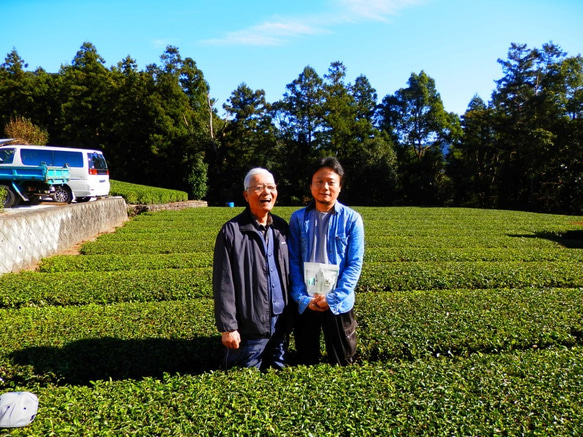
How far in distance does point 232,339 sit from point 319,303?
0.77m

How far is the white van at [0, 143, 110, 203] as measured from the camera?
1377 cm

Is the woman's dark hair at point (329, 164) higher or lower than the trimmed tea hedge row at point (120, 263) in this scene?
higher

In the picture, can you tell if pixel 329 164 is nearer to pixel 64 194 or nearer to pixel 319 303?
pixel 319 303

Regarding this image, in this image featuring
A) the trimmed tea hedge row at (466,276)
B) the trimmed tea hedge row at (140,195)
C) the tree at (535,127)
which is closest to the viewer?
the trimmed tea hedge row at (466,276)

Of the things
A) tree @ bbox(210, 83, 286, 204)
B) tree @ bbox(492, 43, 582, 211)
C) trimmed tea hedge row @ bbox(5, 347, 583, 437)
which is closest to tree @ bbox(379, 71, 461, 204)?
tree @ bbox(492, 43, 582, 211)

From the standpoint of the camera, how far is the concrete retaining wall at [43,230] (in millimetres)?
7629

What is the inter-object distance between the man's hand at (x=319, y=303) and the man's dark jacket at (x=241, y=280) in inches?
14.5

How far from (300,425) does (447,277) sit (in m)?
5.26

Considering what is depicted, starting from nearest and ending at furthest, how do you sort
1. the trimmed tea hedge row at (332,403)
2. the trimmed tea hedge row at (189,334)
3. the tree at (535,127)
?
the trimmed tea hedge row at (332,403) → the trimmed tea hedge row at (189,334) → the tree at (535,127)

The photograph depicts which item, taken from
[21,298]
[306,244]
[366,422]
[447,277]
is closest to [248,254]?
[306,244]

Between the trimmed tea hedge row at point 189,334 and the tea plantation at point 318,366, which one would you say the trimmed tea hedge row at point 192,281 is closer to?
the tea plantation at point 318,366

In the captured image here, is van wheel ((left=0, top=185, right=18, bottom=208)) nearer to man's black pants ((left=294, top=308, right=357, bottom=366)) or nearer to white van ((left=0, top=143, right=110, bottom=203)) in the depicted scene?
white van ((left=0, top=143, right=110, bottom=203))

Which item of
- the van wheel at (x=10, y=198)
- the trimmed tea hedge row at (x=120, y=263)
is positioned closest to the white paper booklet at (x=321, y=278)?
the trimmed tea hedge row at (x=120, y=263)

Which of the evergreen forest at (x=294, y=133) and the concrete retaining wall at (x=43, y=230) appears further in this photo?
the evergreen forest at (x=294, y=133)
